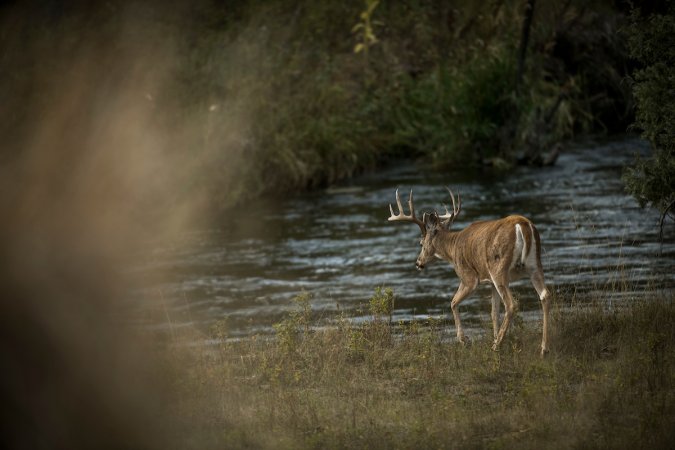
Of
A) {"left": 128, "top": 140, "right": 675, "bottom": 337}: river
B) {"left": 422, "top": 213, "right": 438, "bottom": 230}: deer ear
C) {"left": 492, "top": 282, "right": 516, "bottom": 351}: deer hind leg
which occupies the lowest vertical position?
{"left": 128, "top": 140, "right": 675, "bottom": 337}: river

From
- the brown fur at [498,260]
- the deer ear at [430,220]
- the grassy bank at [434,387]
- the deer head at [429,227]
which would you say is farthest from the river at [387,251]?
the grassy bank at [434,387]

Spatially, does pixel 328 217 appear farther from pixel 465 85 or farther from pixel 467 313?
pixel 467 313

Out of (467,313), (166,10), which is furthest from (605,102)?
(467,313)

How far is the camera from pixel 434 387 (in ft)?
29.1

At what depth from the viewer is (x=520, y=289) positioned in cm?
1442

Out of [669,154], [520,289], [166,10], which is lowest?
[520,289]

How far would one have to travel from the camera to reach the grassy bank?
25.1 feet

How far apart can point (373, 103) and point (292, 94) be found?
240 centimetres

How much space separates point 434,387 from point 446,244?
3.17m

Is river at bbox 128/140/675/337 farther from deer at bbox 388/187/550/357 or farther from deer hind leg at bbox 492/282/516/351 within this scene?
deer hind leg at bbox 492/282/516/351

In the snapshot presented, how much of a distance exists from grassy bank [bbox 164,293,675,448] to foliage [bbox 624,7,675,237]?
1.23m

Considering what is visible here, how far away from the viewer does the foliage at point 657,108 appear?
11039mm

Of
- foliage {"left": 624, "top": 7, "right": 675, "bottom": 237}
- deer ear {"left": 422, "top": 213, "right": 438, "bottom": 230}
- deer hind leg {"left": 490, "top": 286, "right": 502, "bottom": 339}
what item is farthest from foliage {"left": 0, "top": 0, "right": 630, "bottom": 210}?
deer hind leg {"left": 490, "top": 286, "right": 502, "bottom": 339}

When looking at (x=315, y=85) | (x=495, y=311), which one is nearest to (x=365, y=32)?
(x=315, y=85)
